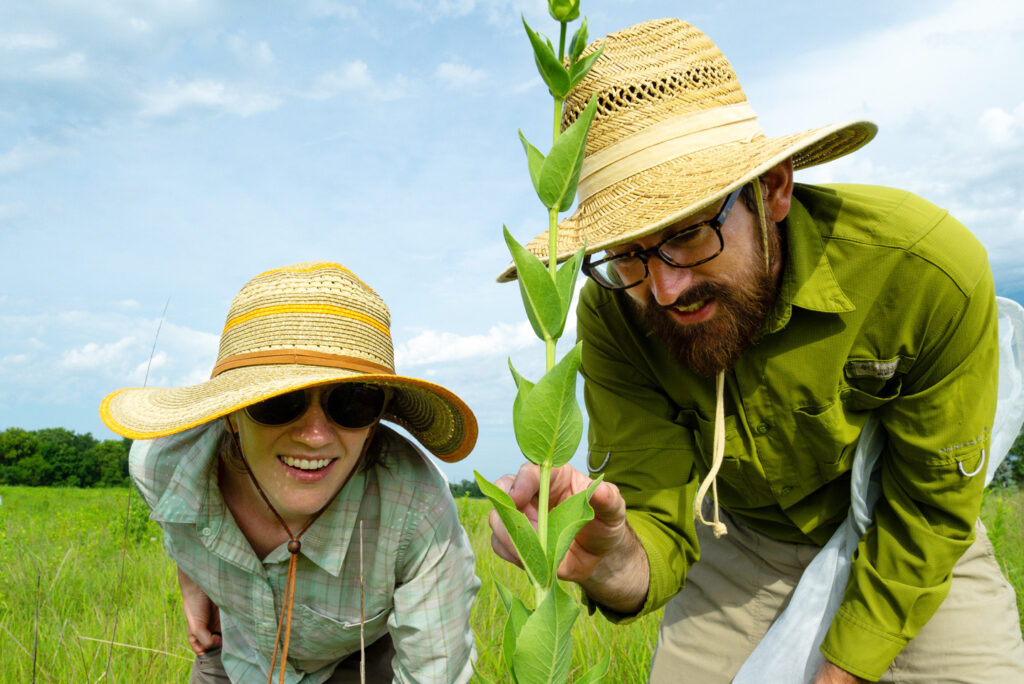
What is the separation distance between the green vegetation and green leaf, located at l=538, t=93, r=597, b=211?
1540cm

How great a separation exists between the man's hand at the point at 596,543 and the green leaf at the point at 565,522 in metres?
0.64

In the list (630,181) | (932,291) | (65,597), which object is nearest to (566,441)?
(630,181)

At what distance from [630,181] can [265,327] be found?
1094 mm

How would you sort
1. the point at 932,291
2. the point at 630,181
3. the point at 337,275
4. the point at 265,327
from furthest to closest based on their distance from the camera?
the point at 337,275
the point at 265,327
the point at 932,291
the point at 630,181

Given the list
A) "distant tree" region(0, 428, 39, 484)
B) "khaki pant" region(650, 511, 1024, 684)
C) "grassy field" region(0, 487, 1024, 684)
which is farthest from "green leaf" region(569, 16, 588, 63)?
"distant tree" region(0, 428, 39, 484)

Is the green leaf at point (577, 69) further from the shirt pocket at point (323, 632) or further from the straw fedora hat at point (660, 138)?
the shirt pocket at point (323, 632)

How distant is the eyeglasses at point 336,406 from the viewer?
2023 millimetres

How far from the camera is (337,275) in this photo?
2.32 m

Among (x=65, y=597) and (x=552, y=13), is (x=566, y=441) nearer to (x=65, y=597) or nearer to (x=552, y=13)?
(x=552, y=13)

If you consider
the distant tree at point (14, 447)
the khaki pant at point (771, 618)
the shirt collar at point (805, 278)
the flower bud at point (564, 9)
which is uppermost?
the distant tree at point (14, 447)

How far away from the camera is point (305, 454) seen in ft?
6.93

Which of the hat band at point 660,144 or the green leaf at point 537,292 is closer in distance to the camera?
the green leaf at point 537,292

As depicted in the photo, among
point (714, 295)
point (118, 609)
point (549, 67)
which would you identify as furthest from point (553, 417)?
point (118, 609)

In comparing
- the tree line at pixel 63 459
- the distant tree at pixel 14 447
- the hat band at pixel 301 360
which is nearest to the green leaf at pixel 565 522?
the hat band at pixel 301 360
